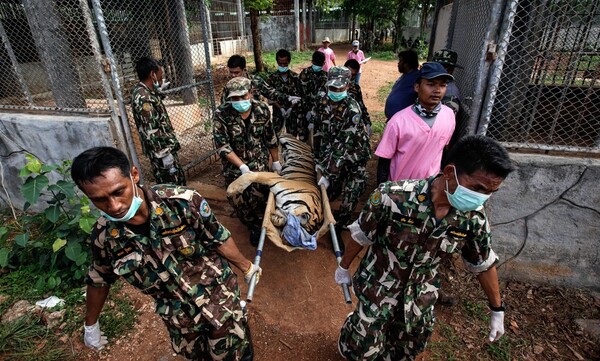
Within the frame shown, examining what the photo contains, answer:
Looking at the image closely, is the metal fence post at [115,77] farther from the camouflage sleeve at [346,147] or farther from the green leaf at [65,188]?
the camouflage sleeve at [346,147]

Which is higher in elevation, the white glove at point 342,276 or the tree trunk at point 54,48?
the tree trunk at point 54,48

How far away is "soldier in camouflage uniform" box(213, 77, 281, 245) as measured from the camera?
3.64m

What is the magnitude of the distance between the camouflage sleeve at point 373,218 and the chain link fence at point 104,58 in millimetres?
2949

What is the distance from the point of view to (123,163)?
1651 millimetres

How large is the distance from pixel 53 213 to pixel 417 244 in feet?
10.5

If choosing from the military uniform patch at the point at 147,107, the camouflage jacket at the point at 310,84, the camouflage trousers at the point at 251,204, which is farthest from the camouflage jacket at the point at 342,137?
the camouflage jacket at the point at 310,84

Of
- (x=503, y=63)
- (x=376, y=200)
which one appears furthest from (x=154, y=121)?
(x=503, y=63)

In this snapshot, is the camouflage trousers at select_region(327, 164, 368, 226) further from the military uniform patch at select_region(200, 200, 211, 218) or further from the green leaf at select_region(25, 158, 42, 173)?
the green leaf at select_region(25, 158, 42, 173)

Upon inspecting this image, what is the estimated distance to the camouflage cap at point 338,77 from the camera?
143 inches

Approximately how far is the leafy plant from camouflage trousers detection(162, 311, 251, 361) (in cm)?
155

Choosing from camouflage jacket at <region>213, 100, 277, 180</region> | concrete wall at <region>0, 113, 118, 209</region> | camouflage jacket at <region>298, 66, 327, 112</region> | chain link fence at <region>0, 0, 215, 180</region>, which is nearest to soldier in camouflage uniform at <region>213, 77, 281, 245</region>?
camouflage jacket at <region>213, 100, 277, 180</region>

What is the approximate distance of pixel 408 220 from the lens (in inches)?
72.7

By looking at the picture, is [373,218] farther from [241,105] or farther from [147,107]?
[147,107]

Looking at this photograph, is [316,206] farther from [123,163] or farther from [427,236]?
[123,163]
